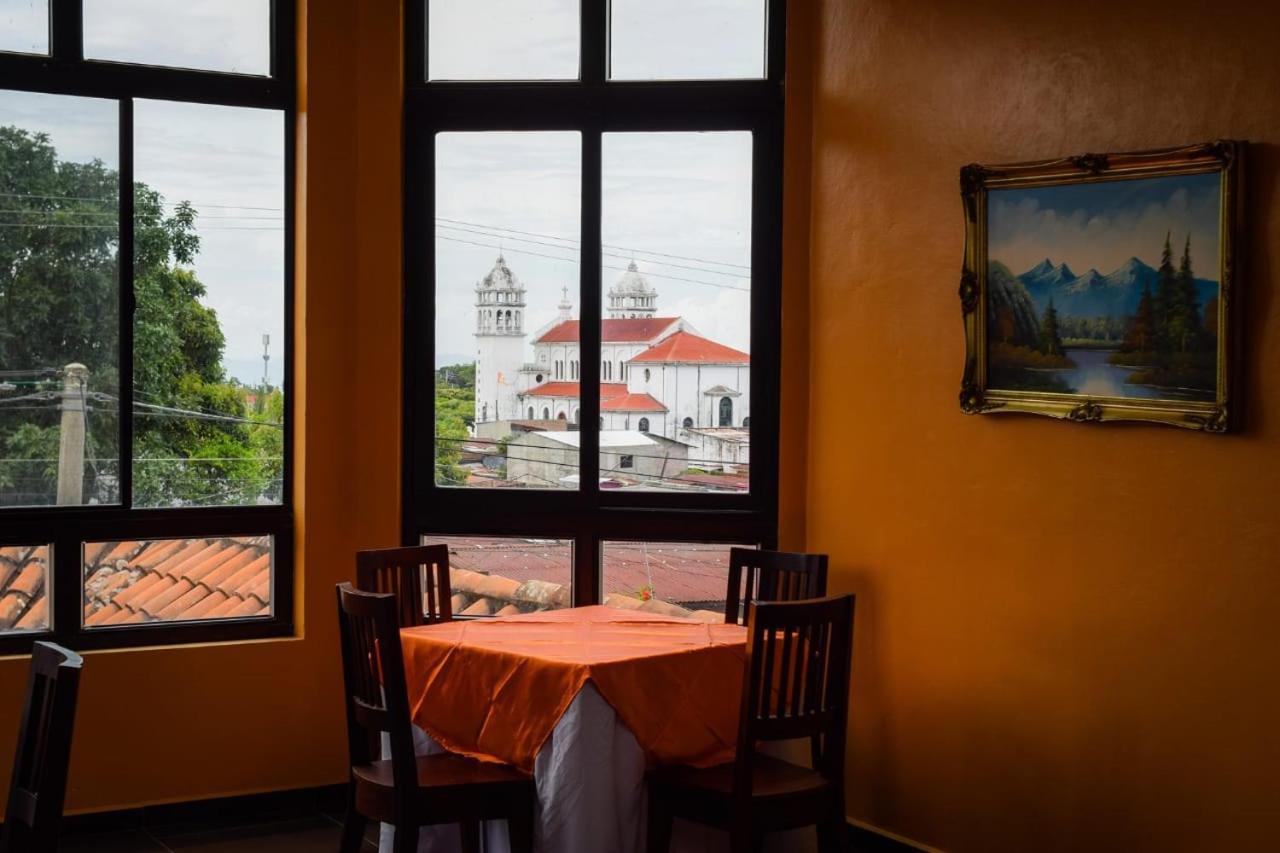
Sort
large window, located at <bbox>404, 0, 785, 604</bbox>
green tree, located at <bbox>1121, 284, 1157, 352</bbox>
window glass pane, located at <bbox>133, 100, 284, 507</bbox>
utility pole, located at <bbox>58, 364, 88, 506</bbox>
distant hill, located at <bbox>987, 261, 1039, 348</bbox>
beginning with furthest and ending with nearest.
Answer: large window, located at <bbox>404, 0, 785, 604</bbox>, window glass pane, located at <bbox>133, 100, 284, 507</bbox>, utility pole, located at <bbox>58, 364, 88, 506</bbox>, distant hill, located at <bbox>987, 261, 1039, 348</bbox>, green tree, located at <bbox>1121, 284, 1157, 352</bbox>

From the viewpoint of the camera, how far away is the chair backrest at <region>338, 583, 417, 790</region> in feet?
10.8

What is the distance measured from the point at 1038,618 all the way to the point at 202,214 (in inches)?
122

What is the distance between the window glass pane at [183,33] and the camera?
14.6ft

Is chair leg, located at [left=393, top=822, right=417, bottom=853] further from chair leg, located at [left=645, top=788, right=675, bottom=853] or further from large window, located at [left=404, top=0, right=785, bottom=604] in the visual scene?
large window, located at [left=404, top=0, right=785, bottom=604]

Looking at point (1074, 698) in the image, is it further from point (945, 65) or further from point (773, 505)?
point (945, 65)

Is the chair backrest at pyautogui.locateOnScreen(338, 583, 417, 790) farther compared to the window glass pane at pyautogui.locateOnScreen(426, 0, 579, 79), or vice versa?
the window glass pane at pyautogui.locateOnScreen(426, 0, 579, 79)

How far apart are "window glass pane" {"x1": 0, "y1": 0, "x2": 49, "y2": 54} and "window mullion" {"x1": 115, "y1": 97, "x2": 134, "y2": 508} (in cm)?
31

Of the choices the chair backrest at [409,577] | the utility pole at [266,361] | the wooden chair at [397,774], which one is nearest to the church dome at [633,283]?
the chair backrest at [409,577]

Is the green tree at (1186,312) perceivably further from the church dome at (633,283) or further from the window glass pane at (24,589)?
the window glass pane at (24,589)

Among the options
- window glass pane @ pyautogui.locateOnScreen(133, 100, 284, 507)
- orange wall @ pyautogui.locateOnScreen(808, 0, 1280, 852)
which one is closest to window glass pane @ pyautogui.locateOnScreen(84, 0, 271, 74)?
window glass pane @ pyautogui.locateOnScreen(133, 100, 284, 507)

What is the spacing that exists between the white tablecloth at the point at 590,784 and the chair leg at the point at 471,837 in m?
0.34

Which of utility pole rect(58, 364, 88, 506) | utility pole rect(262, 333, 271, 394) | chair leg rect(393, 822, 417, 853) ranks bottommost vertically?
chair leg rect(393, 822, 417, 853)

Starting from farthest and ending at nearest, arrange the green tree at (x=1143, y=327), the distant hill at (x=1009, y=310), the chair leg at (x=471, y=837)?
the distant hill at (x=1009, y=310)
the chair leg at (x=471, y=837)
the green tree at (x=1143, y=327)

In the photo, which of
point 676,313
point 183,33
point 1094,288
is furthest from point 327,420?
point 1094,288
